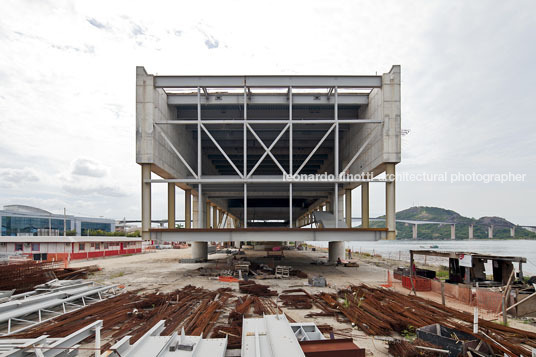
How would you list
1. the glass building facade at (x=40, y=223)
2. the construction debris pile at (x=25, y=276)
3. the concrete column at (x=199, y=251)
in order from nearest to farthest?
1. the construction debris pile at (x=25, y=276)
2. the concrete column at (x=199, y=251)
3. the glass building facade at (x=40, y=223)

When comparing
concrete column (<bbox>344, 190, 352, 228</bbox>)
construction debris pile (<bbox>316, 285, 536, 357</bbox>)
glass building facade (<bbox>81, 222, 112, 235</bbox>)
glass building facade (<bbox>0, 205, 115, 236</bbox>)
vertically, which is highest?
concrete column (<bbox>344, 190, 352, 228</bbox>)

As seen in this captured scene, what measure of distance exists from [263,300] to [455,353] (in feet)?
28.5

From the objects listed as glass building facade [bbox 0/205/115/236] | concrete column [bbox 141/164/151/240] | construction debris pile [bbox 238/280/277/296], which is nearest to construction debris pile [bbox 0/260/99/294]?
concrete column [bbox 141/164/151/240]

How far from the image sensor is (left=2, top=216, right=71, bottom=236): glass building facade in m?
80.9

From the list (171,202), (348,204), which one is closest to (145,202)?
(171,202)

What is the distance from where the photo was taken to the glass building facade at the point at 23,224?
266ft

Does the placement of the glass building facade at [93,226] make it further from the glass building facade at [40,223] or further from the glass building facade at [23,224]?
the glass building facade at [23,224]

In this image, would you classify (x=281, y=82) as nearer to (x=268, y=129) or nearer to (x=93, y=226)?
(x=268, y=129)

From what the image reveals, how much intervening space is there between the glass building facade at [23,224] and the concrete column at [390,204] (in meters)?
80.2

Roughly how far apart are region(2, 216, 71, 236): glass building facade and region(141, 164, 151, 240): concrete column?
67.7 m

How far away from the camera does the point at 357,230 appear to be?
76.7 ft

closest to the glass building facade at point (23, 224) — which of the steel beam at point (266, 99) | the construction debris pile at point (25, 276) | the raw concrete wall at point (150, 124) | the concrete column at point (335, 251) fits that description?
the construction debris pile at point (25, 276)

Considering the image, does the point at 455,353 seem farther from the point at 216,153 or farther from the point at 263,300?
the point at 216,153

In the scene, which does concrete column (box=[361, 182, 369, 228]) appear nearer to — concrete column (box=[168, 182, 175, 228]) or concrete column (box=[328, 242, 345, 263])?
concrete column (box=[328, 242, 345, 263])
